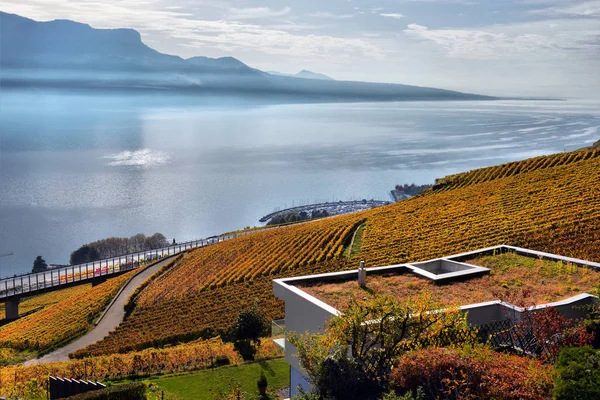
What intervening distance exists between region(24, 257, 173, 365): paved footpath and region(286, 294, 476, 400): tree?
58.7ft

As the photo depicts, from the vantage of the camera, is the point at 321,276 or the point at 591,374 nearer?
the point at 591,374

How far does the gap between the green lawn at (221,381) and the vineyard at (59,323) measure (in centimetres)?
1174

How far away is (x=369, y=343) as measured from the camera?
849 cm

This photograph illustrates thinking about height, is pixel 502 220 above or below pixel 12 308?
above

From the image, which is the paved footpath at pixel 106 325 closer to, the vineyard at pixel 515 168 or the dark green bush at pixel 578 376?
the dark green bush at pixel 578 376

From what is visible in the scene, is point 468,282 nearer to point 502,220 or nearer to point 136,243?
point 502,220

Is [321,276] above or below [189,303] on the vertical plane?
above

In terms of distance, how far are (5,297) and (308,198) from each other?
295ft

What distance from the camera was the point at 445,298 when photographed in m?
11.4

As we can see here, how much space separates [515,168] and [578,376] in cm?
3563

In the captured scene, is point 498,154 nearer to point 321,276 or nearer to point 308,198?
point 308,198

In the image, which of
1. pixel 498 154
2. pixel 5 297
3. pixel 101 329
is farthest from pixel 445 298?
pixel 498 154

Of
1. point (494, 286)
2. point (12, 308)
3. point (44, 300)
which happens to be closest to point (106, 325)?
point (12, 308)

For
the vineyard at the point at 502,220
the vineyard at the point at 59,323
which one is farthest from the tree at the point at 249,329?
the vineyard at the point at 59,323
